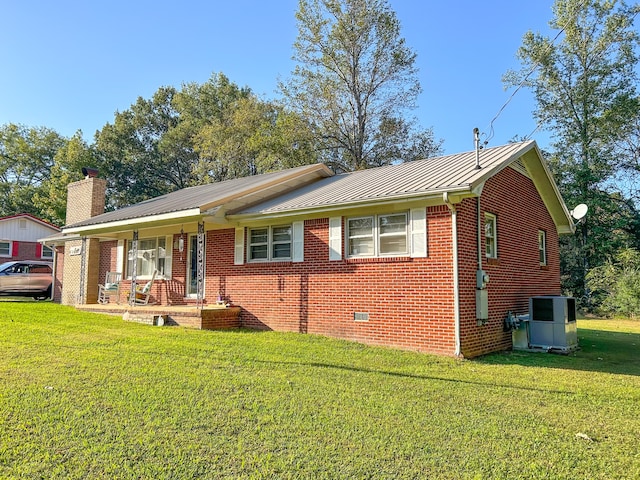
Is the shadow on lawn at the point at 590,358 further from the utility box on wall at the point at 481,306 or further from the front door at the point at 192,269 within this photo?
the front door at the point at 192,269

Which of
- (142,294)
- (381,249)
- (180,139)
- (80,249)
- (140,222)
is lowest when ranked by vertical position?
(142,294)

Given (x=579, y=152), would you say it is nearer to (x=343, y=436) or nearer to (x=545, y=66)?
(x=545, y=66)

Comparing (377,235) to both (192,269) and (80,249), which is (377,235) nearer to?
(192,269)

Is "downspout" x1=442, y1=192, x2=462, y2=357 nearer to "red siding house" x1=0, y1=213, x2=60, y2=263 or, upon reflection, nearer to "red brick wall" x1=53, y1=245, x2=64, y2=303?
"red brick wall" x1=53, y1=245, x2=64, y2=303

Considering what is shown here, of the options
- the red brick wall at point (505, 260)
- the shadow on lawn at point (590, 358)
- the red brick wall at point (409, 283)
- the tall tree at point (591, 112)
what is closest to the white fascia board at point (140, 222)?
the red brick wall at point (409, 283)

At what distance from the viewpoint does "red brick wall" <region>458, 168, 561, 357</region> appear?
29.0 ft

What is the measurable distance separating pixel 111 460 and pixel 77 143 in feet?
130

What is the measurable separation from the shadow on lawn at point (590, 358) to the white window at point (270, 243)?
201 inches

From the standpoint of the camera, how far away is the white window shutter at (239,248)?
11.9 m

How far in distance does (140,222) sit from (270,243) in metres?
3.83

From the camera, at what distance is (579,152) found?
25.9 m

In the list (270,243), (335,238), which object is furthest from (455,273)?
(270,243)

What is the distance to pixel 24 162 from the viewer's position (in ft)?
141

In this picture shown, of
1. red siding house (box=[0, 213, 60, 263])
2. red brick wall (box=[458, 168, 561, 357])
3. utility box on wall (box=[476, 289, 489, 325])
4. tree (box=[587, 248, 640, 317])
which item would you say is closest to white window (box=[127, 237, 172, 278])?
red brick wall (box=[458, 168, 561, 357])
